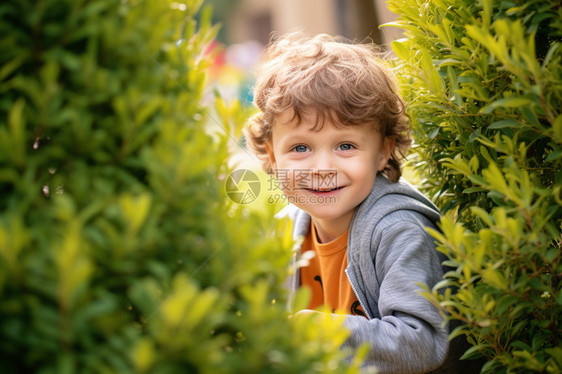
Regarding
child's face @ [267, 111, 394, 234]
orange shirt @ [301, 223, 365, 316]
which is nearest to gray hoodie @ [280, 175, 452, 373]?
child's face @ [267, 111, 394, 234]

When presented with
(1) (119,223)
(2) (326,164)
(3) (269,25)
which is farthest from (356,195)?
(3) (269,25)

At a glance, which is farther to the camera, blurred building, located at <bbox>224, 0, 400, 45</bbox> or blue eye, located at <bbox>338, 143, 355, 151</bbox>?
blurred building, located at <bbox>224, 0, 400, 45</bbox>

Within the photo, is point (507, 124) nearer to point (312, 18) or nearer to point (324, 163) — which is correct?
point (324, 163)

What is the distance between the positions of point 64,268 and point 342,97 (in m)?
1.96

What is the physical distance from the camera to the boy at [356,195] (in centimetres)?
233

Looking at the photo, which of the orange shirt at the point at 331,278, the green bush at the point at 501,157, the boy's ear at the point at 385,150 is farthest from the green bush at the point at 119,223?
the boy's ear at the point at 385,150

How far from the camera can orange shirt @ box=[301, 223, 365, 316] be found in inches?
113

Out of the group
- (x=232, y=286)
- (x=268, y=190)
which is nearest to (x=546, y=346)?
(x=232, y=286)

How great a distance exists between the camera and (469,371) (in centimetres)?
276

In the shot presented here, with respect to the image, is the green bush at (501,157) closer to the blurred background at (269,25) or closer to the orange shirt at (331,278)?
the orange shirt at (331,278)

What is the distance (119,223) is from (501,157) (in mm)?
1405

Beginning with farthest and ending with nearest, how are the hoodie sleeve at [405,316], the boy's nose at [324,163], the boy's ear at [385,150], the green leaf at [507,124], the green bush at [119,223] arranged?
the boy's ear at [385,150] < the boy's nose at [324,163] < the hoodie sleeve at [405,316] < the green leaf at [507,124] < the green bush at [119,223]

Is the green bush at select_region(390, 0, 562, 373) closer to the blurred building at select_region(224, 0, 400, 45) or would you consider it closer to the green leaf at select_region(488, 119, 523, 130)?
the green leaf at select_region(488, 119, 523, 130)

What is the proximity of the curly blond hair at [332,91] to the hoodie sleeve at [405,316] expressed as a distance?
572 millimetres
